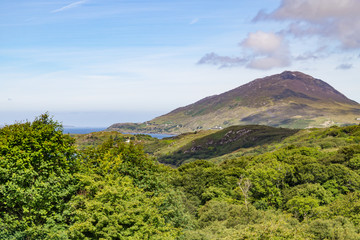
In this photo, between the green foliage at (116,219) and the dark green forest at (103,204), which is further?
the dark green forest at (103,204)

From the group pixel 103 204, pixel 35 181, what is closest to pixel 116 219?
pixel 103 204

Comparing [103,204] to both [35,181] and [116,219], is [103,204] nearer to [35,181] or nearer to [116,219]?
[116,219]

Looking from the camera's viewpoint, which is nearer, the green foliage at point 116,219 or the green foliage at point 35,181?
the green foliage at point 116,219

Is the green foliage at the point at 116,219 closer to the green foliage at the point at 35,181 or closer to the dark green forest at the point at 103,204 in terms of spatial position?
the dark green forest at the point at 103,204

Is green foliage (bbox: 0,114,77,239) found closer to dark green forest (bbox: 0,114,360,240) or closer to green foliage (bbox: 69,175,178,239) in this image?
dark green forest (bbox: 0,114,360,240)

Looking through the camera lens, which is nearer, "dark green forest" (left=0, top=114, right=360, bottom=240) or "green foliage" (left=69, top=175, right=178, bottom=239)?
"green foliage" (left=69, top=175, right=178, bottom=239)

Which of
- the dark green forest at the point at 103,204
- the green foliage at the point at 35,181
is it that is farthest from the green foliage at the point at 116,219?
the green foliage at the point at 35,181

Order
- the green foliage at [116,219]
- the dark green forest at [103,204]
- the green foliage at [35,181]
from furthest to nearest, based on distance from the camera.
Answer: the green foliage at [35,181] → the dark green forest at [103,204] → the green foliage at [116,219]

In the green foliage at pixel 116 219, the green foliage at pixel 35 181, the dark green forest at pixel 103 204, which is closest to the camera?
the green foliage at pixel 116 219

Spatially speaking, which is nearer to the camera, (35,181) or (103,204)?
(103,204)

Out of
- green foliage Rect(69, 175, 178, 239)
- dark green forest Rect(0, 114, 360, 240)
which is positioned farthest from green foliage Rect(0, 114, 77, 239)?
green foliage Rect(69, 175, 178, 239)

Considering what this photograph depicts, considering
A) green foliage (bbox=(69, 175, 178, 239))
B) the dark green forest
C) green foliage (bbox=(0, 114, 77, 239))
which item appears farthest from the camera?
green foliage (bbox=(0, 114, 77, 239))

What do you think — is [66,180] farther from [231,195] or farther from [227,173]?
[227,173]

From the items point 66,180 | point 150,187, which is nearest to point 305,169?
point 150,187
